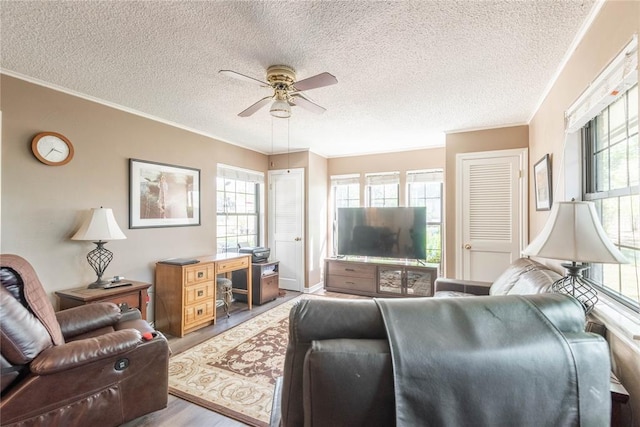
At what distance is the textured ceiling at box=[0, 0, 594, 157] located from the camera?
160cm

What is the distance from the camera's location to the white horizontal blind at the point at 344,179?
522 cm

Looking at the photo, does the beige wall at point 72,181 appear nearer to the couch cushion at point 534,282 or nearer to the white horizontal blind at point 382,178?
the white horizontal blind at point 382,178

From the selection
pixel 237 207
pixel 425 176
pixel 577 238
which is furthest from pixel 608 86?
pixel 237 207

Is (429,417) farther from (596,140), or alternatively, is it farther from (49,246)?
(49,246)

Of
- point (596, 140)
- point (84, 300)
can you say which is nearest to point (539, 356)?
point (596, 140)

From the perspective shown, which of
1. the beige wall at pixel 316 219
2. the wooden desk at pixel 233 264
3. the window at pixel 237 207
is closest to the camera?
the wooden desk at pixel 233 264

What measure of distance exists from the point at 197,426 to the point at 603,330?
225 centimetres

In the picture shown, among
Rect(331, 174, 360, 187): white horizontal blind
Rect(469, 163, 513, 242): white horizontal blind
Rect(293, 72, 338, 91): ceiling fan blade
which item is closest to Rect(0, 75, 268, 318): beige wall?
Rect(293, 72, 338, 91): ceiling fan blade

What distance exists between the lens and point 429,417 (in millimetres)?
745

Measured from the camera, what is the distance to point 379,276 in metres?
4.53

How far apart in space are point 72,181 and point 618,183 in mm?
4041

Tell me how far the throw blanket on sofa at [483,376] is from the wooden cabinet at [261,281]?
3.59 meters

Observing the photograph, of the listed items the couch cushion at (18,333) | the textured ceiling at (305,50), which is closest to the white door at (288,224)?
the textured ceiling at (305,50)

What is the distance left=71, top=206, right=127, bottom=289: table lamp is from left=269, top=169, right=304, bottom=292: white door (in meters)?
2.66
